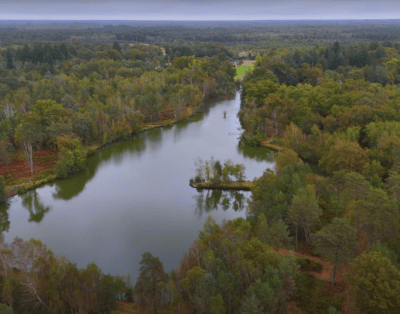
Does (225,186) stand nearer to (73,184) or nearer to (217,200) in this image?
(217,200)

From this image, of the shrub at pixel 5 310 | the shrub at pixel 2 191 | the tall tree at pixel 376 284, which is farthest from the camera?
the shrub at pixel 2 191

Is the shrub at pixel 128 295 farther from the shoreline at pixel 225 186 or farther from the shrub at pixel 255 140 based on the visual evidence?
the shrub at pixel 255 140

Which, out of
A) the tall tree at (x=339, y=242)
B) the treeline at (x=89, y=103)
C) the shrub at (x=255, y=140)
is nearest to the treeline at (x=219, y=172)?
the shrub at (x=255, y=140)

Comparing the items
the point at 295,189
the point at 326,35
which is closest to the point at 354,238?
the point at 295,189

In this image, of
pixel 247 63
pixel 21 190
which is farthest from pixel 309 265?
pixel 247 63

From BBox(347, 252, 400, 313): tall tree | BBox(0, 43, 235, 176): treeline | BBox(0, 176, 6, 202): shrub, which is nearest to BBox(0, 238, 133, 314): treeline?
BBox(347, 252, 400, 313): tall tree

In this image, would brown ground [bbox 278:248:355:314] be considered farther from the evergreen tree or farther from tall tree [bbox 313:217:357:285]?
the evergreen tree
